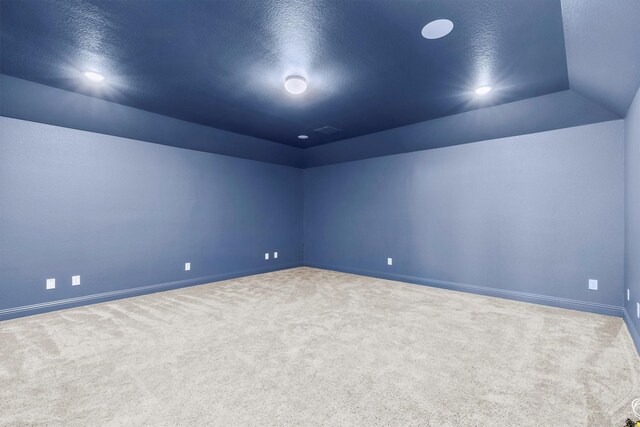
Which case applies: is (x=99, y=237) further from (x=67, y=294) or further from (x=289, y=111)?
(x=289, y=111)

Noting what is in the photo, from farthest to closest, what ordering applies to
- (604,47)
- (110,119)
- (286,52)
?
(110,119) → (286,52) → (604,47)

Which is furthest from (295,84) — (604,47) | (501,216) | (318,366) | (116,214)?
(501,216)

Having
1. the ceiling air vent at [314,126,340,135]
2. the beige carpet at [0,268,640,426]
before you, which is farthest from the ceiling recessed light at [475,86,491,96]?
the beige carpet at [0,268,640,426]

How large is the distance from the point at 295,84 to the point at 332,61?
471 mm

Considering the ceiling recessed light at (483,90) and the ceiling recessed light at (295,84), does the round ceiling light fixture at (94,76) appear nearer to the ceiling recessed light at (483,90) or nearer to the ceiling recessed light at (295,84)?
the ceiling recessed light at (295,84)

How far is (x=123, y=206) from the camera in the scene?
402cm

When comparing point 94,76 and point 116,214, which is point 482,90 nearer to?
point 94,76

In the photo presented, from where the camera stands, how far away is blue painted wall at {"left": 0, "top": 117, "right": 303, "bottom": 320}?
10.7 feet

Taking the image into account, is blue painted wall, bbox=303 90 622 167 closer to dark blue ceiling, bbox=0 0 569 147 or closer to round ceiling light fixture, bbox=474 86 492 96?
dark blue ceiling, bbox=0 0 569 147

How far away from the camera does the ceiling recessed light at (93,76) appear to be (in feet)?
9.37

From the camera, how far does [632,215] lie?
8.91ft

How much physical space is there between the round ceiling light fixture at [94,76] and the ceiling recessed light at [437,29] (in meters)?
3.03

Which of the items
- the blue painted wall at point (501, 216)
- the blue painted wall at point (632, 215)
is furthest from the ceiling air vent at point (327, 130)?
the blue painted wall at point (632, 215)

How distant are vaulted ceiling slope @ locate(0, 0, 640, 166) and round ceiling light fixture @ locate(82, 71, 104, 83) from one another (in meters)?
0.07
